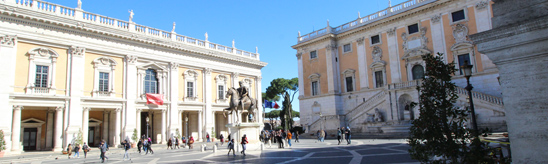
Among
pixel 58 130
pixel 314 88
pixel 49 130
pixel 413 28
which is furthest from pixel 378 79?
pixel 49 130

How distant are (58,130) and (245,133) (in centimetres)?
1611

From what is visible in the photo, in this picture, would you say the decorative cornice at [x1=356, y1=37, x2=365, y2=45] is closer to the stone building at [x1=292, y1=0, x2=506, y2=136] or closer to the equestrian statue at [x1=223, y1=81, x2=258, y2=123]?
the stone building at [x1=292, y1=0, x2=506, y2=136]

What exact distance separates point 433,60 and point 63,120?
89.0 ft

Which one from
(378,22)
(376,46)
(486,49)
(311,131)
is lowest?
(311,131)

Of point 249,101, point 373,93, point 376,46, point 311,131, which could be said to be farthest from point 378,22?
point 249,101

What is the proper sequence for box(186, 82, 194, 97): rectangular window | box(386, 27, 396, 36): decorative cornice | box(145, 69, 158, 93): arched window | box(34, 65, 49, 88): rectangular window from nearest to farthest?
box(34, 65, 49, 88): rectangular window, box(145, 69, 158, 93): arched window, box(186, 82, 194, 97): rectangular window, box(386, 27, 396, 36): decorative cornice

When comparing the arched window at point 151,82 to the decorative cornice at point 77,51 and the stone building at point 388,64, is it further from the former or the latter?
the stone building at point 388,64

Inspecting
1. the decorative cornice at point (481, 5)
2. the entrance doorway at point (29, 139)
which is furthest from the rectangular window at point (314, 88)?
the entrance doorway at point (29, 139)

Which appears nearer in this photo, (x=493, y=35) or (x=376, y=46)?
(x=493, y=35)

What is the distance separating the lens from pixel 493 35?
4754 mm

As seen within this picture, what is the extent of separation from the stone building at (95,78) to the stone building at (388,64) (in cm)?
1246

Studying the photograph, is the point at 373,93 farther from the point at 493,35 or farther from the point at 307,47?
the point at 493,35

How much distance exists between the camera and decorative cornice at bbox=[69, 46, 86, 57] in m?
25.2

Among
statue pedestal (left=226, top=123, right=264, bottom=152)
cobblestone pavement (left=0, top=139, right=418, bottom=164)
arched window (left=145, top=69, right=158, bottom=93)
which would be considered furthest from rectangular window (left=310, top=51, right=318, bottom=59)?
statue pedestal (left=226, top=123, right=264, bottom=152)
